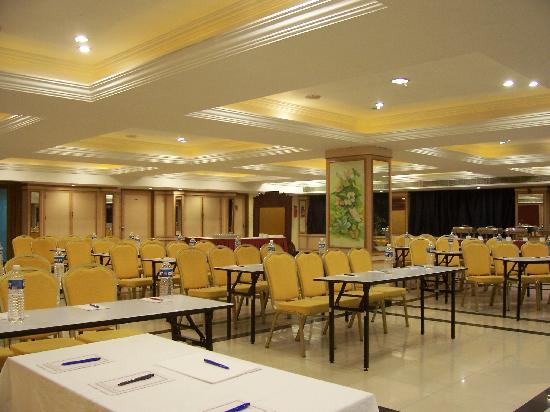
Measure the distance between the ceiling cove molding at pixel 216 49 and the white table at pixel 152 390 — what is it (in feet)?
8.60

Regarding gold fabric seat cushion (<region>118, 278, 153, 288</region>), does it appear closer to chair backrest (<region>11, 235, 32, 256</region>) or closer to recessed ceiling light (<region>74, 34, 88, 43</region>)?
chair backrest (<region>11, 235, 32, 256</region>)

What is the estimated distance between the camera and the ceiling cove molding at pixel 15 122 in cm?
815

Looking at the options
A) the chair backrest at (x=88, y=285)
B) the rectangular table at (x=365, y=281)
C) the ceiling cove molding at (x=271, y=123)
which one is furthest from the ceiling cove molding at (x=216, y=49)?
the rectangular table at (x=365, y=281)

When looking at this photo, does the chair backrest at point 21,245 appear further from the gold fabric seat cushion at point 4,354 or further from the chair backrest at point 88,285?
the gold fabric seat cushion at point 4,354

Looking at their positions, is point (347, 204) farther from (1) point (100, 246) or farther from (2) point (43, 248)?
(2) point (43, 248)

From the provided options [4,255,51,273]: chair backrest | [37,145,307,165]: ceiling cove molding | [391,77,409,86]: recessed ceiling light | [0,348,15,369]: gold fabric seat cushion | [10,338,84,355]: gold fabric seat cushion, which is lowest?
[0,348,15,369]: gold fabric seat cushion

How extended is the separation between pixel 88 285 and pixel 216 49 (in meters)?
2.29

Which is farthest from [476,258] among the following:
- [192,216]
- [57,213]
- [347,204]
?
[192,216]

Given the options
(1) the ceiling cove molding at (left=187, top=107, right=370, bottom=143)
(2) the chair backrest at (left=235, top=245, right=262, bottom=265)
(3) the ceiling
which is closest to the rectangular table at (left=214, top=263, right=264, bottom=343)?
(2) the chair backrest at (left=235, top=245, right=262, bottom=265)

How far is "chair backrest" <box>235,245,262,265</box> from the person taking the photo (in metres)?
8.02

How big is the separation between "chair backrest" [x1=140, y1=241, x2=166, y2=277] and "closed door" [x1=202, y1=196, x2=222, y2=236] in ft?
36.7

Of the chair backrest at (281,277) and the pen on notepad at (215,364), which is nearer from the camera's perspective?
the pen on notepad at (215,364)

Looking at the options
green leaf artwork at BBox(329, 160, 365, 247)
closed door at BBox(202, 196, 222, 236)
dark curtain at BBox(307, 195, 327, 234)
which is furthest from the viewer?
dark curtain at BBox(307, 195, 327, 234)

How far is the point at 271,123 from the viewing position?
848 centimetres
